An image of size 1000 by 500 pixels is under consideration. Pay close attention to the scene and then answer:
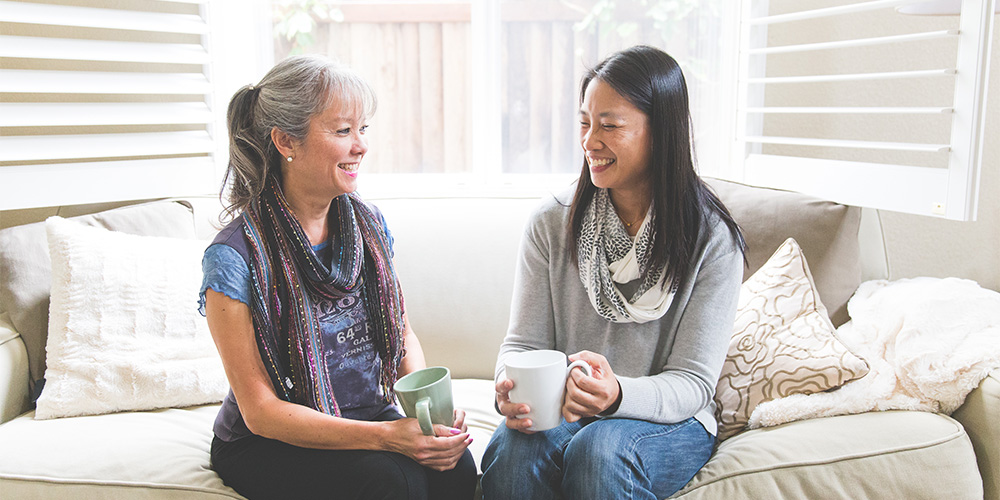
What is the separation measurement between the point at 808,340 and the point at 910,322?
0.21 meters

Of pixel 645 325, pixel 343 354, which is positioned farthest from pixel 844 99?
pixel 343 354

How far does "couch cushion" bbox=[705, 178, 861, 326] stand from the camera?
1.77 metres

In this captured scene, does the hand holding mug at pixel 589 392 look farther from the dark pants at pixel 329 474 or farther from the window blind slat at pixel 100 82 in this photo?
the window blind slat at pixel 100 82

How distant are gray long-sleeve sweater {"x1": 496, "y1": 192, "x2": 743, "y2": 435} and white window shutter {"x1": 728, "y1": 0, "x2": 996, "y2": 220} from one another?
0.66 m

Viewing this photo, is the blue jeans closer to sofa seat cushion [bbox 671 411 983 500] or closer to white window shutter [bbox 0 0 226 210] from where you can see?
sofa seat cushion [bbox 671 411 983 500]

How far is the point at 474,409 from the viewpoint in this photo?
180 centimetres

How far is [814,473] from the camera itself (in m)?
1.32

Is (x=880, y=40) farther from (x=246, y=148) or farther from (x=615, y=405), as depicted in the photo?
(x=246, y=148)

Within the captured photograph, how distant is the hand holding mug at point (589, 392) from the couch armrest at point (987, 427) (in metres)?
0.68

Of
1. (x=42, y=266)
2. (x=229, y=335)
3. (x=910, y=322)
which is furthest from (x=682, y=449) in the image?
(x=42, y=266)

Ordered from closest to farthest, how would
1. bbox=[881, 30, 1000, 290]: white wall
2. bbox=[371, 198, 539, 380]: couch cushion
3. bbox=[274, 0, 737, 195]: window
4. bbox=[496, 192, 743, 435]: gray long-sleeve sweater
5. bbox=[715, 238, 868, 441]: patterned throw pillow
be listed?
bbox=[496, 192, 743, 435]: gray long-sleeve sweater, bbox=[715, 238, 868, 441]: patterned throw pillow, bbox=[371, 198, 539, 380]: couch cushion, bbox=[881, 30, 1000, 290]: white wall, bbox=[274, 0, 737, 195]: window

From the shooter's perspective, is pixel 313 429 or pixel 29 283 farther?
pixel 29 283

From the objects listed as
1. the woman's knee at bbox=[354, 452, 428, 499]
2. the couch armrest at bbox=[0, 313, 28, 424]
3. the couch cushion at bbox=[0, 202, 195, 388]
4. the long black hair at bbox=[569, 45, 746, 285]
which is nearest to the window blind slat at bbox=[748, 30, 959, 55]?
the long black hair at bbox=[569, 45, 746, 285]

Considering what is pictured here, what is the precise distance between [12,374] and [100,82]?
2.80 ft
